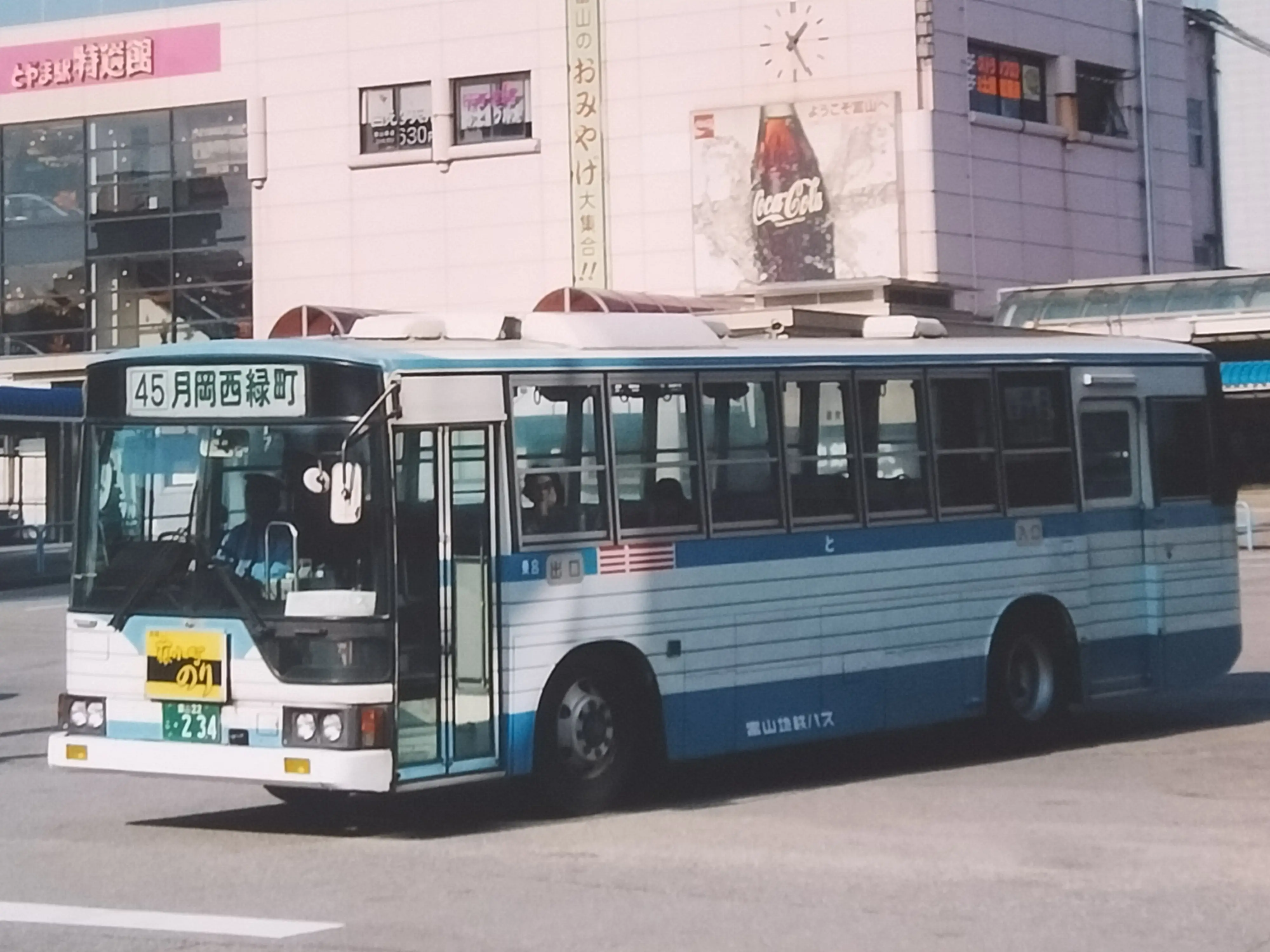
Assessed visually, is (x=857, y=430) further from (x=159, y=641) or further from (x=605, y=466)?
(x=159, y=641)

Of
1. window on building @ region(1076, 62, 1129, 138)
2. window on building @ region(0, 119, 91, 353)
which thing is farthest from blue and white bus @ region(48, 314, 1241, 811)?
window on building @ region(0, 119, 91, 353)

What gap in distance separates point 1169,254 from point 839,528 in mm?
39905

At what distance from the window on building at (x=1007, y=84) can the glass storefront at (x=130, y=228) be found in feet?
54.6

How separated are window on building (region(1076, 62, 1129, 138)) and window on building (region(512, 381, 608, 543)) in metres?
38.6

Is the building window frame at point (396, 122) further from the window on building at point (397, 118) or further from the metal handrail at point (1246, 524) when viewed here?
the metal handrail at point (1246, 524)

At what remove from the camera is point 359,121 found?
51094 millimetres

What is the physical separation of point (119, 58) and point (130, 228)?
12.8 feet

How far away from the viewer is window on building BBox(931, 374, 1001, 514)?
49.1 feet

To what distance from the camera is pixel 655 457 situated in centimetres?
1322

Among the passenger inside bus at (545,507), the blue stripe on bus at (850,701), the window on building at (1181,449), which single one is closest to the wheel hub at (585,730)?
the blue stripe on bus at (850,701)

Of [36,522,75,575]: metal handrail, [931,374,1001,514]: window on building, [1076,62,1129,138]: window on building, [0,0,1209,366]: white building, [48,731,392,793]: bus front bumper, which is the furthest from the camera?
[1076,62,1129,138]: window on building

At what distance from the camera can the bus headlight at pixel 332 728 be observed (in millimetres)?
11625

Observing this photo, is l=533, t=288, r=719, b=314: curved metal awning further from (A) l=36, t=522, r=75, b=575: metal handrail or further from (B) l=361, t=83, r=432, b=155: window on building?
(B) l=361, t=83, r=432, b=155: window on building

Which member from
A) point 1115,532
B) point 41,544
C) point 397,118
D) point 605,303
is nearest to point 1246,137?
point 397,118
